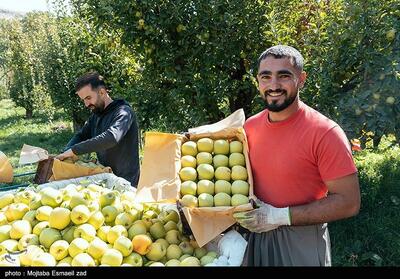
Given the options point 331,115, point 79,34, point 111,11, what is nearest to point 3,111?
point 79,34

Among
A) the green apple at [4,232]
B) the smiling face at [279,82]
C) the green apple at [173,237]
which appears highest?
the smiling face at [279,82]

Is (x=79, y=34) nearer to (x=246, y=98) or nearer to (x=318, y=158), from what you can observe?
(x=246, y=98)

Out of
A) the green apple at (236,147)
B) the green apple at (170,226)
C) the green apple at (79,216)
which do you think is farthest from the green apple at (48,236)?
the green apple at (236,147)

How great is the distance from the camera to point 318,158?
2.03 m

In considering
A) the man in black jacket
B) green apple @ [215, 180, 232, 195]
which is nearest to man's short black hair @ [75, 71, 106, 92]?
the man in black jacket

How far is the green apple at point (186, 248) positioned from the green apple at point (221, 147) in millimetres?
528

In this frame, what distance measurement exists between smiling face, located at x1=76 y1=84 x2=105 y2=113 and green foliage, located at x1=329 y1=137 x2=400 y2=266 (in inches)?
94.5

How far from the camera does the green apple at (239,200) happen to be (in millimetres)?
2104

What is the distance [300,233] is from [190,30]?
2543 mm

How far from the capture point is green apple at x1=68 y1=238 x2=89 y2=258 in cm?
202

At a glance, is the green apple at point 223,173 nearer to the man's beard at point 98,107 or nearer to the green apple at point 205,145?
the green apple at point 205,145

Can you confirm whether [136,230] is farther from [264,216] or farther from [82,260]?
Result: [264,216]

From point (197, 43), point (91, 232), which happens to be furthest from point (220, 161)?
point (197, 43)

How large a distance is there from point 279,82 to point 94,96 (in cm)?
219
